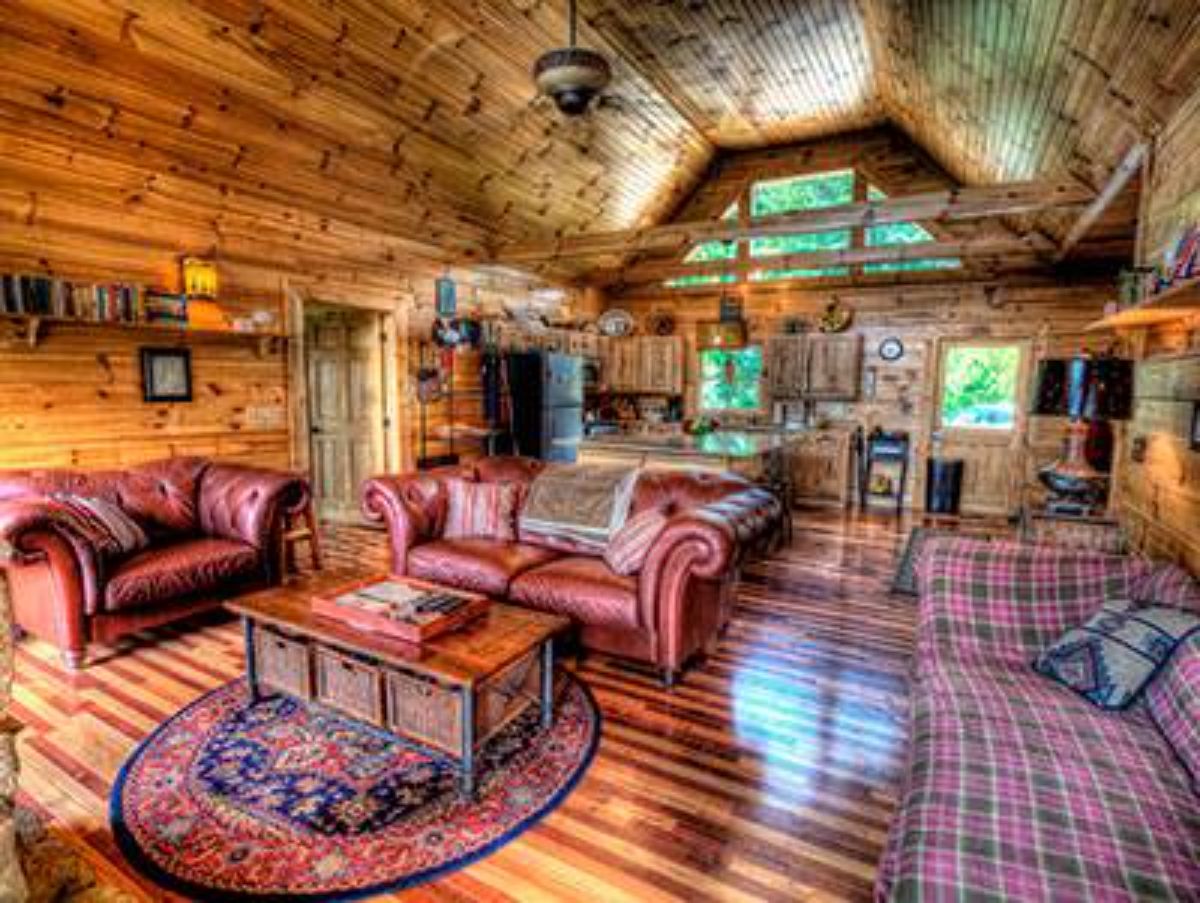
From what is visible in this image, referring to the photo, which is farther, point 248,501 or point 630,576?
point 248,501

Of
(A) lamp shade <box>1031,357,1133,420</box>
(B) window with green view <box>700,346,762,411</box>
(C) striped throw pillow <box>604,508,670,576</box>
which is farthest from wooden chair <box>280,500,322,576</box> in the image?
(B) window with green view <box>700,346,762,411</box>

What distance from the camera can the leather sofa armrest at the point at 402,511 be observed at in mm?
3691

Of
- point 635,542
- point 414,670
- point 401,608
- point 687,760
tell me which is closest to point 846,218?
point 635,542

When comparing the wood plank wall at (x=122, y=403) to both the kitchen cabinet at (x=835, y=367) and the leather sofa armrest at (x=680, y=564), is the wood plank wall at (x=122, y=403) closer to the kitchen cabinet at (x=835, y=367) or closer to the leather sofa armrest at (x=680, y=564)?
the leather sofa armrest at (x=680, y=564)

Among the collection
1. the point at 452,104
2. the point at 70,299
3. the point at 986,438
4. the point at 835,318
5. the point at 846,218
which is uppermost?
→ the point at 452,104

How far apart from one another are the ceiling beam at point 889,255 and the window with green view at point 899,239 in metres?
A: 0.36

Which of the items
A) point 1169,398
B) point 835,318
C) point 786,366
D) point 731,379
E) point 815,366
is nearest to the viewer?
point 1169,398

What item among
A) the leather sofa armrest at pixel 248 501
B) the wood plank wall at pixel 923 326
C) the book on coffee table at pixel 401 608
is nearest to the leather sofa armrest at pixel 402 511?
→ the leather sofa armrest at pixel 248 501

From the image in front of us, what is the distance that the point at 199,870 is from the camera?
1838mm

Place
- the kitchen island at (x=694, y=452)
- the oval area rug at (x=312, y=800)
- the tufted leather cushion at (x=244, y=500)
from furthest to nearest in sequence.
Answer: the kitchen island at (x=694, y=452) < the tufted leather cushion at (x=244, y=500) < the oval area rug at (x=312, y=800)

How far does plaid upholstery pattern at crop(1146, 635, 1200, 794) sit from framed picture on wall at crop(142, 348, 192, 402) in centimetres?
539

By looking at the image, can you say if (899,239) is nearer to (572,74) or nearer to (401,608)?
(572,74)

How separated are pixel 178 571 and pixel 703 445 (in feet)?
12.5

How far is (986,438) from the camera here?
728 cm
